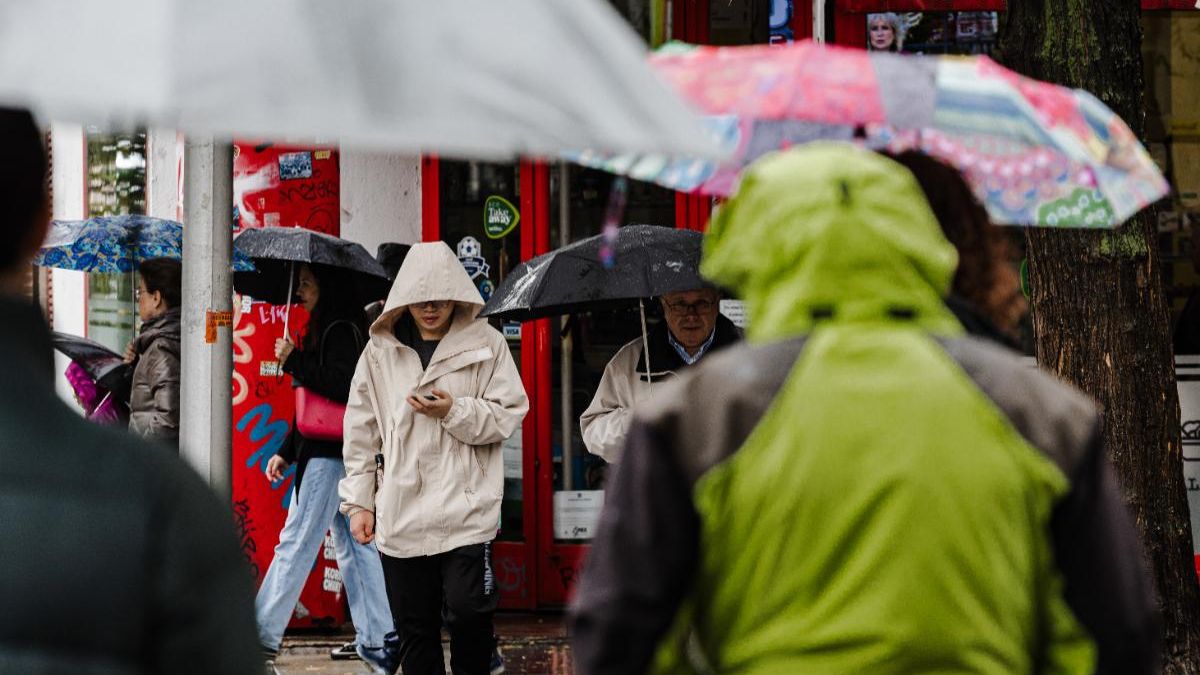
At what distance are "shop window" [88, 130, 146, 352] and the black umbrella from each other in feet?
7.59

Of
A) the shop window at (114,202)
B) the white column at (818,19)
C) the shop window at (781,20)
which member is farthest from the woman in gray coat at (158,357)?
the white column at (818,19)

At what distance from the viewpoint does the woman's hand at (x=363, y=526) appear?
6883 millimetres

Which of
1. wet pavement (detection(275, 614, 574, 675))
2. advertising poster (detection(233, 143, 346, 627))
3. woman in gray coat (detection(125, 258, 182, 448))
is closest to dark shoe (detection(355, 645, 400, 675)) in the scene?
wet pavement (detection(275, 614, 574, 675))

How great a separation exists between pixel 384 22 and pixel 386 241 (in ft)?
21.6

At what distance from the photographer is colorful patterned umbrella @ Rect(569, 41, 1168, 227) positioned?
3.30 meters

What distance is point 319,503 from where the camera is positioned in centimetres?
775

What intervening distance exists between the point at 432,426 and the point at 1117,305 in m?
2.64

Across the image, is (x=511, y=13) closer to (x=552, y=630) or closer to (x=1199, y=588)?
(x=1199, y=588)

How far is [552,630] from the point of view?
8.48 metres

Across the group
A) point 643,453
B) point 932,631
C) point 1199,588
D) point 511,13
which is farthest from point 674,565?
point 1199,588

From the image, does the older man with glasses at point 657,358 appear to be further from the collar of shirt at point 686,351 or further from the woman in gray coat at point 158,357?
the woman in gray coat at point 158,357

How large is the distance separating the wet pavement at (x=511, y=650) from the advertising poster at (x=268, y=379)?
0.16 metres

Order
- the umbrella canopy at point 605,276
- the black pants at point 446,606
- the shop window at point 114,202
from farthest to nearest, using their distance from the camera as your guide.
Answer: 1. the shop window at point 114,202
2. the black pants at point 446,606
3. the umbrella canopy at point 605,276

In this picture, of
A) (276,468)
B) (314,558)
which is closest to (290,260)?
(276,468)
